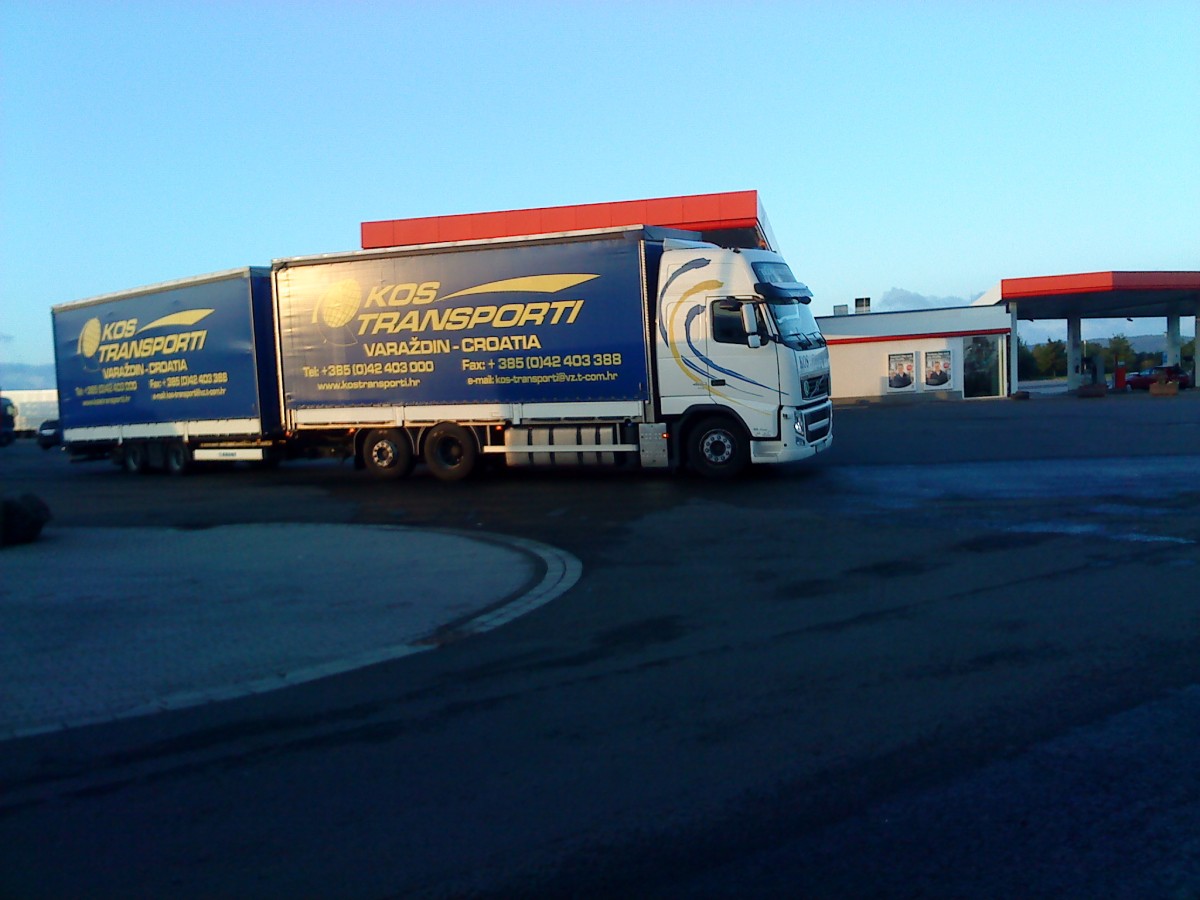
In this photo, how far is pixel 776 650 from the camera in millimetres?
6898

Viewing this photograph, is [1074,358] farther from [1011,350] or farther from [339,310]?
[339,310]

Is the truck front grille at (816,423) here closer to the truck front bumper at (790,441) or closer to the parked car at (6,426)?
the truck front bumper at (790,441)

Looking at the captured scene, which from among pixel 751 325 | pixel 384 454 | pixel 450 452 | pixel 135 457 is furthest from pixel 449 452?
pixel 135 457

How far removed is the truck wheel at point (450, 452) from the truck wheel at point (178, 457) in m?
6.39

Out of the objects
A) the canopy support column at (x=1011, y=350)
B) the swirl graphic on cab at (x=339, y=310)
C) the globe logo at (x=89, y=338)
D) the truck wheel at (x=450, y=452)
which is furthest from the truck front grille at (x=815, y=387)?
the canopy support column at (x=1011, y=350)

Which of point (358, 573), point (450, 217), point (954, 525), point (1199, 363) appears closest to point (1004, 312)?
point (1199, 363)

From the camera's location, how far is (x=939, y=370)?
1797 inches

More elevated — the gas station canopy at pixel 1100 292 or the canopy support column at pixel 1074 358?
the gas station canopy at pixel 1100 292

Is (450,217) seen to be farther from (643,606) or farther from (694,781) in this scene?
(694,781)

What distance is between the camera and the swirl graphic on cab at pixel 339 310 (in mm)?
18766

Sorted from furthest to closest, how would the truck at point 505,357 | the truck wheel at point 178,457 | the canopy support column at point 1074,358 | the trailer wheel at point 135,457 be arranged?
the canopy support column at point 1074,358, the trailer wheel at point 135,457, the truck wheel at point 178,457, the truck at point 505,357

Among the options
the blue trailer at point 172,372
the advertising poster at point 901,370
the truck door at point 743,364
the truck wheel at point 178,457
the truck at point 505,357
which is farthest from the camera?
the advertising poster at point 901,370

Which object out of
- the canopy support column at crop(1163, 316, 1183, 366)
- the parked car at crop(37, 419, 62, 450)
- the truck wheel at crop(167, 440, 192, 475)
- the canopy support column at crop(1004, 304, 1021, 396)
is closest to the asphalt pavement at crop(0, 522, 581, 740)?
the truck wheel at crop(167, 440, 192, 475)

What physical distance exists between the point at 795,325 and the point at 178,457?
13.4 metres
